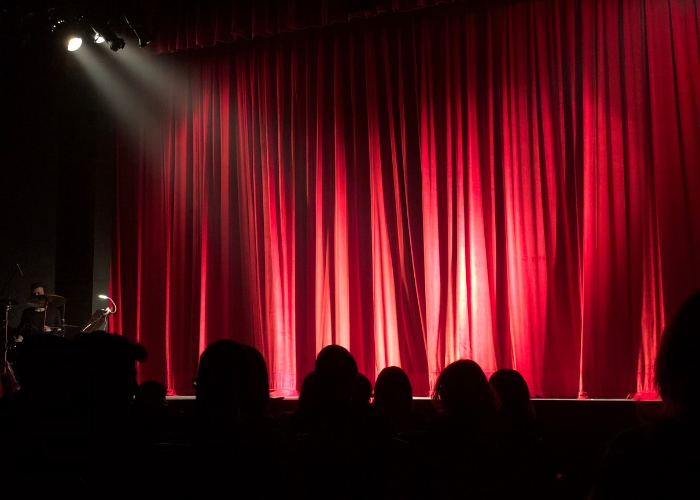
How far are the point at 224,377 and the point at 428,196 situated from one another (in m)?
4.70

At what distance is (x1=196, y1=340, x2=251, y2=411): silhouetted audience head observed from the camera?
2.07m

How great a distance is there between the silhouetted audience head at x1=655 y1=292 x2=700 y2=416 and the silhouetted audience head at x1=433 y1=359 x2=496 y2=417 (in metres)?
1.46

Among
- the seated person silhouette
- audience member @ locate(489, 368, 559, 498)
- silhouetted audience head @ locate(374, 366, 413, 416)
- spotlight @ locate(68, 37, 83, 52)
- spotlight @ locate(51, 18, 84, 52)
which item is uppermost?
spotlight @ locate(51, 18, 84, 52)

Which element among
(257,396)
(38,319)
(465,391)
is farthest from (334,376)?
(38,319)

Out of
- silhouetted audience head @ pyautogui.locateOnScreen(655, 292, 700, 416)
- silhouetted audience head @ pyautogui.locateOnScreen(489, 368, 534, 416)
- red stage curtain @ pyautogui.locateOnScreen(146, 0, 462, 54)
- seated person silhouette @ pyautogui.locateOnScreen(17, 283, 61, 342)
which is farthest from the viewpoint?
seated person silhouette @ pyautogui.locateOnScreen(17, 283, 61, 342)

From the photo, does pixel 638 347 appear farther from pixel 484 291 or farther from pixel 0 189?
pixel 0 189

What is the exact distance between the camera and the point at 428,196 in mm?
6574

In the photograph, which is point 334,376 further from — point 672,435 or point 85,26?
point 85,26

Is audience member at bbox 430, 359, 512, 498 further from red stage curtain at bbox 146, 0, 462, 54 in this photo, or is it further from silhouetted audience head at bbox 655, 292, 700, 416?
red stage curtain at bbox 146, 0, 462, 54

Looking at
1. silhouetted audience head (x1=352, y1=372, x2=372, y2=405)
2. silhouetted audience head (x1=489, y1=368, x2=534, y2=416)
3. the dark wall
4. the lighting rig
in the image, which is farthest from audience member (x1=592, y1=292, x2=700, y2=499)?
the dark wall

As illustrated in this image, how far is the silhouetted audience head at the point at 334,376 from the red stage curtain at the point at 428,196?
3573 millimetres

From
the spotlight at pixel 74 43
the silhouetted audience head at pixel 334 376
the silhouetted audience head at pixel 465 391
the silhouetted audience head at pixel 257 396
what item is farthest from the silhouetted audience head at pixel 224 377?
the spotlight at pixel 74 43

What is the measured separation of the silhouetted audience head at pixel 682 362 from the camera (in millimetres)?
1061

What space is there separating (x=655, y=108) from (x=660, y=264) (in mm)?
1353
